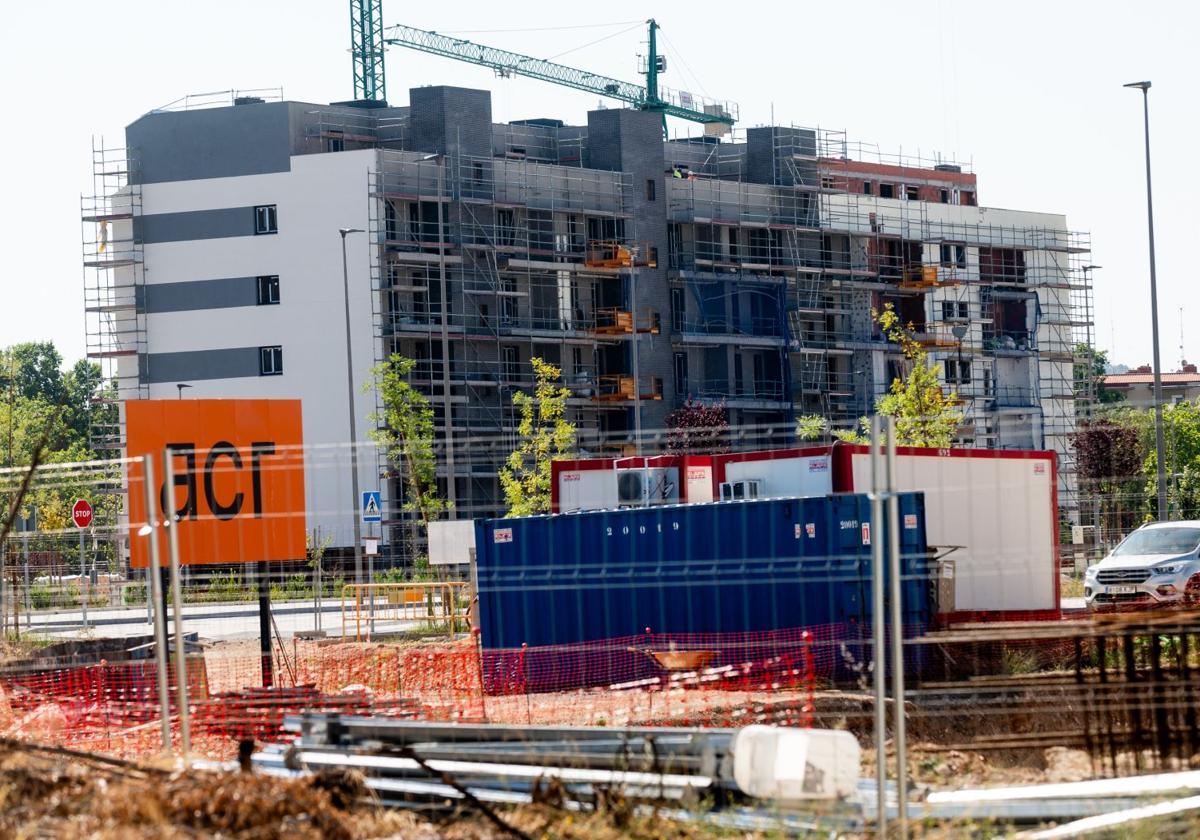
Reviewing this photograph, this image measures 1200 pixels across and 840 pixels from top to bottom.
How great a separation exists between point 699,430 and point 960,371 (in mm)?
23069

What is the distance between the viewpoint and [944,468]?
23.9 metres

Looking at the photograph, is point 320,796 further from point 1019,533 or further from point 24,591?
point 24,591

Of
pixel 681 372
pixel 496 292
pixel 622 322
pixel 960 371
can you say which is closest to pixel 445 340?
pixel 496 292

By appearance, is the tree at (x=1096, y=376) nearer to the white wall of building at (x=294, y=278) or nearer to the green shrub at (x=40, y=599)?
the white wall of building at (x=294, y=278)

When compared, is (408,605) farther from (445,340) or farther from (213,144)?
(213,144)

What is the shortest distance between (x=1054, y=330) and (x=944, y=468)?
2626 inches

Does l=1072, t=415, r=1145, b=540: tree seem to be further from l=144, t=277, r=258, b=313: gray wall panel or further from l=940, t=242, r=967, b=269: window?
l=144, t=277, r=258, b=313: gray wall panel

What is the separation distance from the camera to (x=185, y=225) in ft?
221

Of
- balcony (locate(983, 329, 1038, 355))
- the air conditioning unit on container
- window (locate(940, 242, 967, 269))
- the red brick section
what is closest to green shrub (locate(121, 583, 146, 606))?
the air conditioning unit on container

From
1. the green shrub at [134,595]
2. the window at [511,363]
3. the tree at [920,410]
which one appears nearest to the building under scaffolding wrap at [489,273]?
the window at [511,363]

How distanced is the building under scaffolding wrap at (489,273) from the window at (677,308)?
0.09 m

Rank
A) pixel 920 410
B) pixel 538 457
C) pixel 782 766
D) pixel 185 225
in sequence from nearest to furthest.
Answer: pixel 782 766, pixel 920 410, pixel 538 457, pixel 185 225

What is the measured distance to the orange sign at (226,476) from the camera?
52.4 feet

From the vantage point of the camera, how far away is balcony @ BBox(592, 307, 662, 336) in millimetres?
70438
